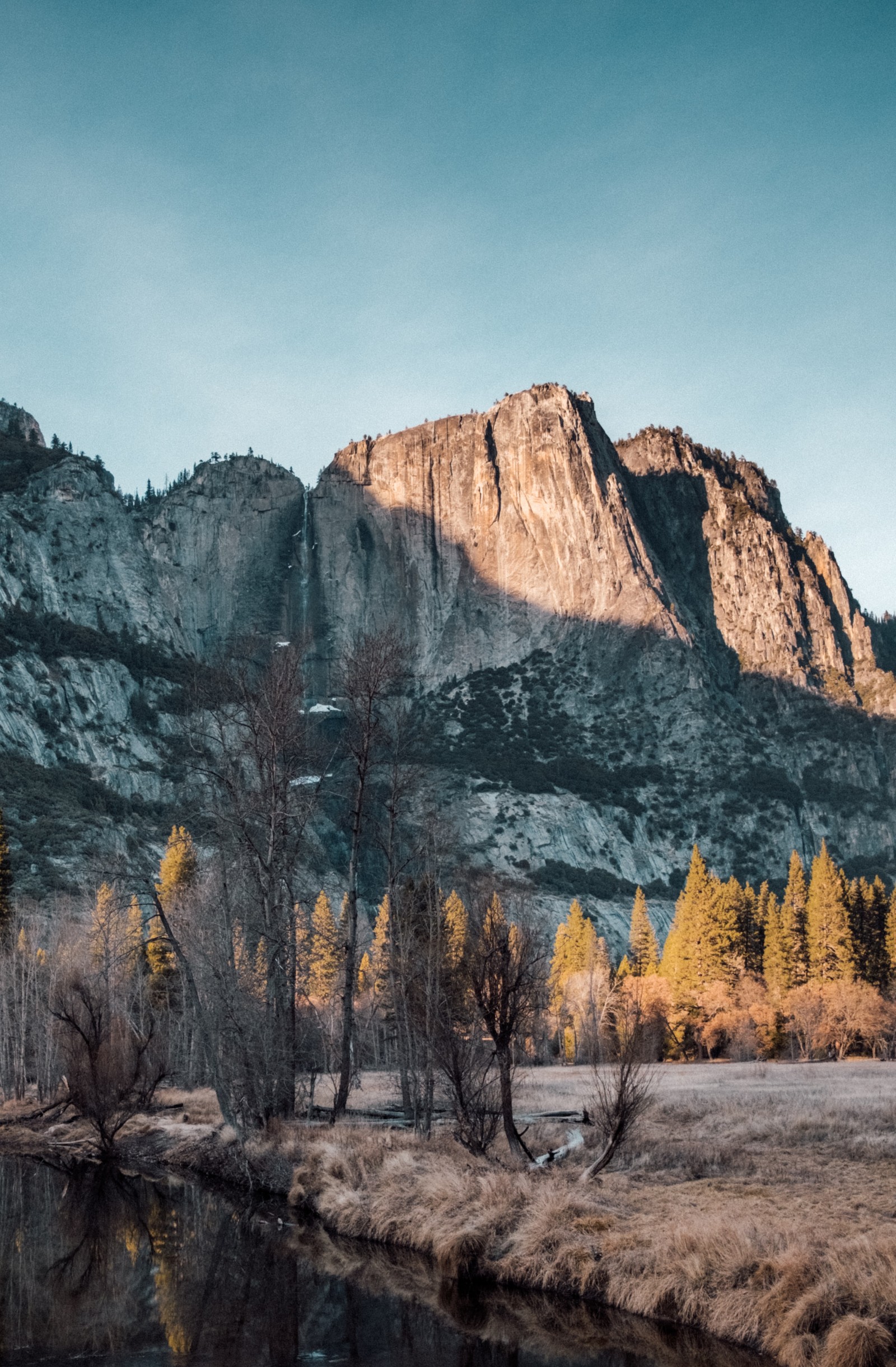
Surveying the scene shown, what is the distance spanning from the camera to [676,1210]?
15430mm

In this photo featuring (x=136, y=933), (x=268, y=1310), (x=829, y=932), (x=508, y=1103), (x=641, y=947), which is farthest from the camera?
(x=641, y=947)

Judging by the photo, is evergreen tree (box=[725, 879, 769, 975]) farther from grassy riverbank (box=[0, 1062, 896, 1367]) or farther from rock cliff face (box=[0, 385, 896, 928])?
rock cliff face (box=[0, 385, 896, 928])

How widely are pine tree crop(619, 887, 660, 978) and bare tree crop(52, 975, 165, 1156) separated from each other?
1670 inches

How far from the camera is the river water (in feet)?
40.2

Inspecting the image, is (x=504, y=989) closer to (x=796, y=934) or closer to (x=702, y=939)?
(x=702, y=939)

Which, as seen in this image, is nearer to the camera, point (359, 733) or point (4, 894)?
point (359, 733)

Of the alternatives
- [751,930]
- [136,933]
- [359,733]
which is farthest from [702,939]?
[359,733]

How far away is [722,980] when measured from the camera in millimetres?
61750

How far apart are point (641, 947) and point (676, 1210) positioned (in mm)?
62686

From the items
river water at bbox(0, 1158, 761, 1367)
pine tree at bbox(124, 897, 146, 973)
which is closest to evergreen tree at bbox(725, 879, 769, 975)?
pine tree at bbox(124, 897, 146, 973)

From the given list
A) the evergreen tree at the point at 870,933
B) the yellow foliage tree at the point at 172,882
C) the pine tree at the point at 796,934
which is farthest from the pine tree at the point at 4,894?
the evergreen tree at the point at 870,933

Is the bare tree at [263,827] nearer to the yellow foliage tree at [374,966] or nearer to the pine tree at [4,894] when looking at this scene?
the yellow foliage tree at [374,966]

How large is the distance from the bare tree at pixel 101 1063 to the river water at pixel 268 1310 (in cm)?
1001

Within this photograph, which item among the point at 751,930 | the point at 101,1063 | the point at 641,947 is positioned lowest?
A: the point at 101,1063
